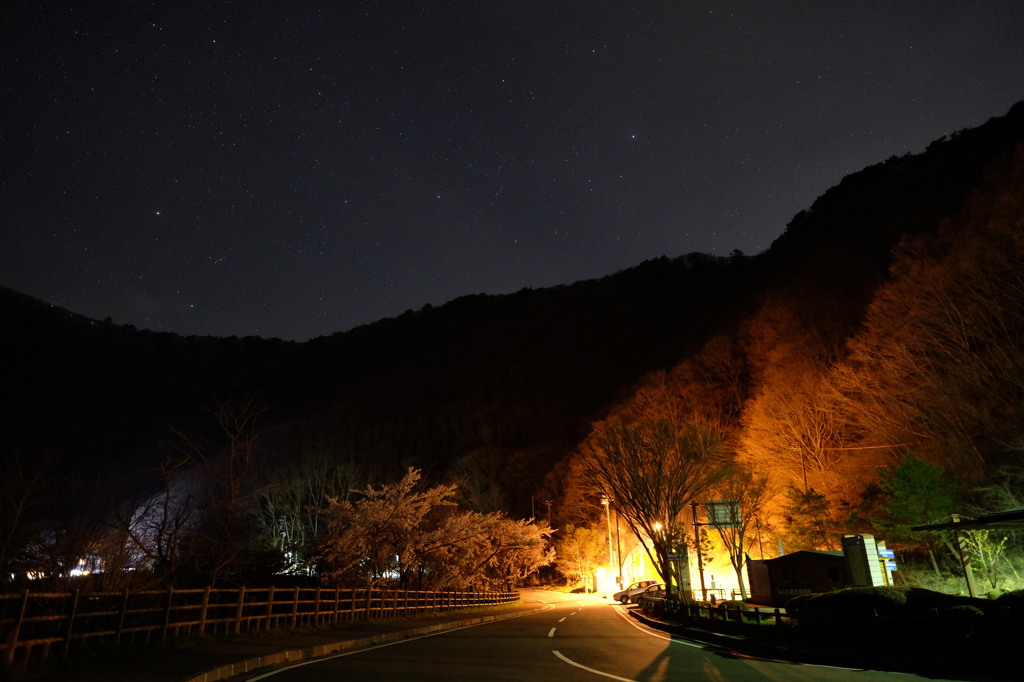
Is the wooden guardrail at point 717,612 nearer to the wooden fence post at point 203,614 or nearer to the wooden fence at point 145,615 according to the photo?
the wooden fence at point 145,615

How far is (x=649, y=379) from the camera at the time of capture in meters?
68.3

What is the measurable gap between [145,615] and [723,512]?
3346 cm

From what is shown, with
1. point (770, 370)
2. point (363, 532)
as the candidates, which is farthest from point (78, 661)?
point (770, 370)

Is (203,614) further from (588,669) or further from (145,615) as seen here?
(588,669)

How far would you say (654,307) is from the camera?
136 m

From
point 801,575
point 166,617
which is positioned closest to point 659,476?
point 801,575

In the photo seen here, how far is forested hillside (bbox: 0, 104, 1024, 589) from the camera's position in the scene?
27.2 metres

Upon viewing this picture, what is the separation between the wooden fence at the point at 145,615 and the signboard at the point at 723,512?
22.3 metres

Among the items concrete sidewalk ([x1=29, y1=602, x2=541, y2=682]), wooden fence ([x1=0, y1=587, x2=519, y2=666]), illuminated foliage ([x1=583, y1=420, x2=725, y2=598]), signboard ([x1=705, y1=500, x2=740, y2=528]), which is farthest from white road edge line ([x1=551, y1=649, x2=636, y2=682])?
signboard ([x1=705, y1=500, x2=740, y2=528])

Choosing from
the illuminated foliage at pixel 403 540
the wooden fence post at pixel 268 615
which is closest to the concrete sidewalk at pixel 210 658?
the wooden fence post at pixel 268 615

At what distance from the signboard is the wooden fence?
2225cm

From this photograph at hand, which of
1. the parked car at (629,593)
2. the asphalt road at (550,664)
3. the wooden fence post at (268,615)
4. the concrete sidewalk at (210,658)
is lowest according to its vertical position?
the parked car at (629,593)

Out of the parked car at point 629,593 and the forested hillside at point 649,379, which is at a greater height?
the forested hillside at point 649,379

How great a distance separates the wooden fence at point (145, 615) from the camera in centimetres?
888
